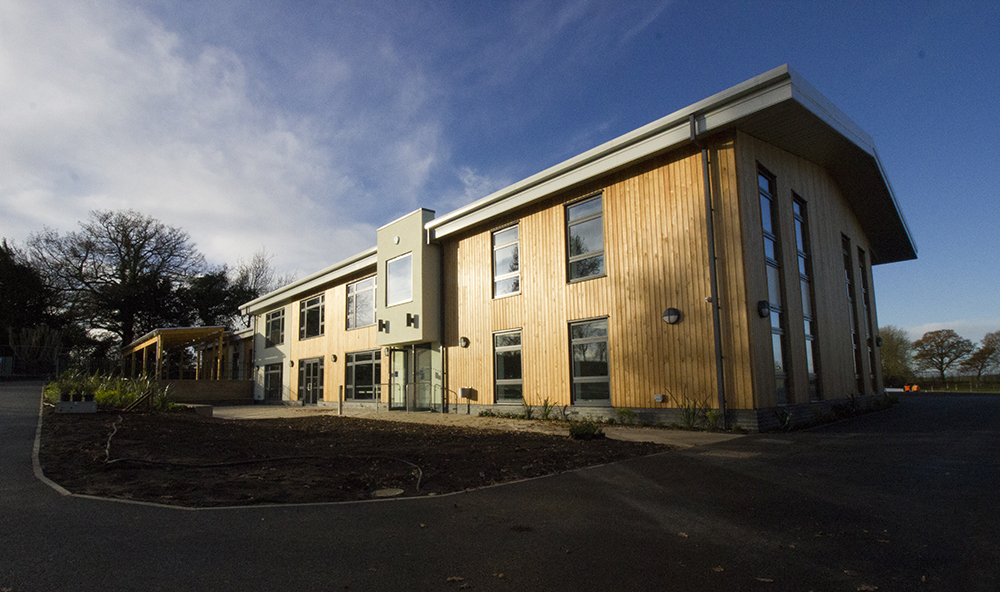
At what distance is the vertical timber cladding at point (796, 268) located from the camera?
9673 mm

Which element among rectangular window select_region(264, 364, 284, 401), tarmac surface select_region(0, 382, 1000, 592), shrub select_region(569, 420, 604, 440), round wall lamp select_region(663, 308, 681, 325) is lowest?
tarmac surface select_region(0, 382, 1000, 592)

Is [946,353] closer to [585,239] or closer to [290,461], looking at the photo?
[585,239]

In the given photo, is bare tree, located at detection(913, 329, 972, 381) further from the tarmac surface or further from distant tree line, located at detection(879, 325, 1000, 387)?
the tarmac surface

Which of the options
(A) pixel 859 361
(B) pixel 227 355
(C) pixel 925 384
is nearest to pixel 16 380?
(B) pixel 227 355

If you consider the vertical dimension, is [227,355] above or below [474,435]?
above

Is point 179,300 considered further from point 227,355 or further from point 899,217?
point 899,217

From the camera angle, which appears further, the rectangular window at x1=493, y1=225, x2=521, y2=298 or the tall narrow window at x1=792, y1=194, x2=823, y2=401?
the rectangular window at x1=493, y1=225, x2=521, y2=298

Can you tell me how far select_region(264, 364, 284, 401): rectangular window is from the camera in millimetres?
26016

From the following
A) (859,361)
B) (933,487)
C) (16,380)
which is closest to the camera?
(933,487)

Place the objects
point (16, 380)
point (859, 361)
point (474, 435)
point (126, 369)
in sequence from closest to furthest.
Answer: point (474, 435)
point (859, 361)
point (16, 380)
point (126, 369)

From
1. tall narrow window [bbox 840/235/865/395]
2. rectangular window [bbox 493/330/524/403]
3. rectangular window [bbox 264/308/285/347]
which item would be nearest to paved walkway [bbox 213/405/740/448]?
rectangular window [bbox 493/330/524/403]

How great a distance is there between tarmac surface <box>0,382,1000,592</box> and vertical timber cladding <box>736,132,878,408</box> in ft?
14.2

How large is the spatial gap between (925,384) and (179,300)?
159ft

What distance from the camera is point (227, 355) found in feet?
110
